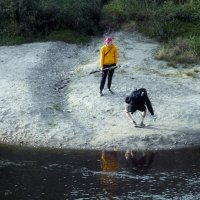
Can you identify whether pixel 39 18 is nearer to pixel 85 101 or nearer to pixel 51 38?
pixel 51 38

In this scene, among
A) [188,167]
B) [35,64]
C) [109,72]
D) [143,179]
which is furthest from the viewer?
[35,64]

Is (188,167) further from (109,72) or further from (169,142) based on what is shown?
(109,72)

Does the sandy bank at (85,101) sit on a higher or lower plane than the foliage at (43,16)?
lower

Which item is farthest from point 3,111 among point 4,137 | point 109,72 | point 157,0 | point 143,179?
point 157,0

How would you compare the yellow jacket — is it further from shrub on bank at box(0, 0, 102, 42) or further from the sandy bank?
shrub on bank at box(0, 0, 102, 42)

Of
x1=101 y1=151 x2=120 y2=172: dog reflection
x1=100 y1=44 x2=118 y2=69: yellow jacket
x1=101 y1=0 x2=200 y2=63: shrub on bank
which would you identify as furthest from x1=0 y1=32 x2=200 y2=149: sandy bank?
x1=101 y1=0 x2=200 y2=63: shrub on bank

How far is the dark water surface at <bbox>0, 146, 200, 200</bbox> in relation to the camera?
1423 centimetres

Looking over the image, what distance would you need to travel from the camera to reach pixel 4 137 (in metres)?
19.4

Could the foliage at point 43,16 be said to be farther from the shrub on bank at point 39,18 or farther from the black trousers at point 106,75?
the black trousers at point 106,75

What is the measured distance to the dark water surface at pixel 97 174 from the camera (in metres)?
14.2

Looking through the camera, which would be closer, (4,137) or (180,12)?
(4,137)

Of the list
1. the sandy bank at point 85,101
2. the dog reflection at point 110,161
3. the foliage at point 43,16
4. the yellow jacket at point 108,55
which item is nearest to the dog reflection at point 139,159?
the dog reflection at point 110,161

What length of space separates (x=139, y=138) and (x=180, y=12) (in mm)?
16522

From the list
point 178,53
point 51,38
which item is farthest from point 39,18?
point 178,53
